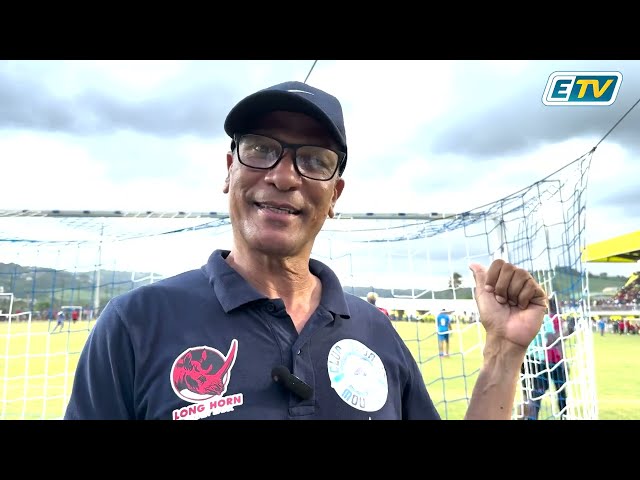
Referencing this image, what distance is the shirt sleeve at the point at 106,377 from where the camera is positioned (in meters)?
0.92

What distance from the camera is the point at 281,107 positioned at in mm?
1075

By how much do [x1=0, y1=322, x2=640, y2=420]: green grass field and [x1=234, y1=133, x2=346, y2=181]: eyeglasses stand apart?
2158 mm

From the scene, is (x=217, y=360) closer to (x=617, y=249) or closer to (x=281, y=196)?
(x=281, y=196)

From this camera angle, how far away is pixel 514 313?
43.6 inches

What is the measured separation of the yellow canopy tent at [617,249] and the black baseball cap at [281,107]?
4007 millimetres

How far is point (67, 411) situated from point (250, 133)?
70cm

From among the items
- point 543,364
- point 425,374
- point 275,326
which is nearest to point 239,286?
point 275,326

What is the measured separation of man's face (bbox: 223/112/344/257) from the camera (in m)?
1.06

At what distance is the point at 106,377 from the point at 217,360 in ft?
0.69

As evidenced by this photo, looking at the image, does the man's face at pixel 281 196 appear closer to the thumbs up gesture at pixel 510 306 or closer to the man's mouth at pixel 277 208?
the man's mouth at pixel 277 208

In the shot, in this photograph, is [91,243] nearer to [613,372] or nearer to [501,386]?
[501,386]

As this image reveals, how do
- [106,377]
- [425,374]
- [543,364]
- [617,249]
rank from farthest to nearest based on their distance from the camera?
[425,374]
[617,249]
[543,364]
[106,377]

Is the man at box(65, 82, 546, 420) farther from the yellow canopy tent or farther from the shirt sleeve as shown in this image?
the yellow canopy tent

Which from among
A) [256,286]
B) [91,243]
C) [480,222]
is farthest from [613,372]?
[256,286]
